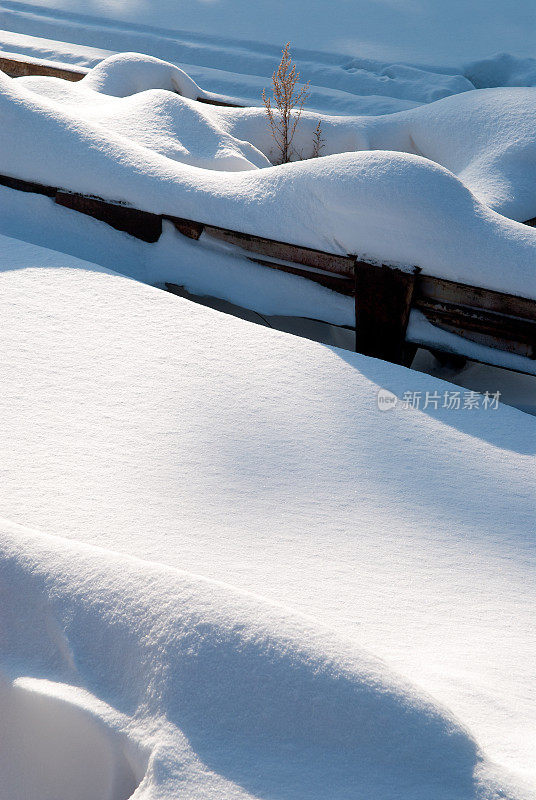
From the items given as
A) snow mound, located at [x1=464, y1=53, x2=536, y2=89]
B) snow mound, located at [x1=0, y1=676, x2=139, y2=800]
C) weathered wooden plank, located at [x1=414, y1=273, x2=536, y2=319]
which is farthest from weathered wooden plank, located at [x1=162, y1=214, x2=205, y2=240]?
snow mound, located at [x1=464, y1=53, x2=536, y2=89]

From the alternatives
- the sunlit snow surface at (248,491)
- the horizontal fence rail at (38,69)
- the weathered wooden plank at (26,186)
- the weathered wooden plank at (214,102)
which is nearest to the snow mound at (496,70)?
the weathered wooden plank at (214,102)

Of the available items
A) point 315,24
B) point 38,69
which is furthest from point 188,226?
point 315,24

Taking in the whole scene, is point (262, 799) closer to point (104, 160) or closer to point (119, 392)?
point (119, 392)

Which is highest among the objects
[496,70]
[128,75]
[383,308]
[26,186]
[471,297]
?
[496,70]

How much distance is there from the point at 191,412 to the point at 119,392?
242 mm

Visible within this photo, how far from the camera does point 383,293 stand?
8.45 feet

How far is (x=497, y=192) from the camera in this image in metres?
3.38

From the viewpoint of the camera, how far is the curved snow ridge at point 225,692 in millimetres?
980

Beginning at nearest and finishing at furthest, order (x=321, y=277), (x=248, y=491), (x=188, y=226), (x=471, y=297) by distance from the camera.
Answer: (x=248, y=491) → (x=471, y=297) → (x=321, y=277) → (x=188, y=226)

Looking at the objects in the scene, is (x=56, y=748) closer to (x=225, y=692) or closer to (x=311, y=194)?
(x=225, y=692)

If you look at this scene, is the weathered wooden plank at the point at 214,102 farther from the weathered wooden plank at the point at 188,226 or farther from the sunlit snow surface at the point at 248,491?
the weathered wooden plank at the point at 188,226

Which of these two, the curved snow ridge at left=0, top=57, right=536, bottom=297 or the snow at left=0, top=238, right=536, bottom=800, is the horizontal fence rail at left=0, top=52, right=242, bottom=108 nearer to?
the curved snow ridge at left=0, top=57, right=536, bottom=297

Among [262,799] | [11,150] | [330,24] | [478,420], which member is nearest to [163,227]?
[11,150]

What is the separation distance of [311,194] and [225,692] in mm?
1981
